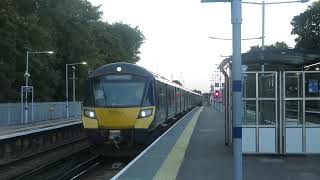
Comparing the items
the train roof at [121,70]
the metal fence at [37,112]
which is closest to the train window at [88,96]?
the train roof at [121,70]

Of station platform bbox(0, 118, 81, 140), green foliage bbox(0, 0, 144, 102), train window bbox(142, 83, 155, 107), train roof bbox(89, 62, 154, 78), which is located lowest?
station platform bbox(0, 118, 81, 140)

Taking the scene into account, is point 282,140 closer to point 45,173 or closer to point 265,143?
point 265,143

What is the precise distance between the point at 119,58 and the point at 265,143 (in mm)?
89617

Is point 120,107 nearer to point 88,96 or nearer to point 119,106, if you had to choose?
point 119,106

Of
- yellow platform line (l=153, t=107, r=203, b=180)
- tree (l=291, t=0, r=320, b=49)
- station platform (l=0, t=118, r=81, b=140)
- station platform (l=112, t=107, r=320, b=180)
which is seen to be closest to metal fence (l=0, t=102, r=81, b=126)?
station platform (l=0, t=118, r=81, b=140)

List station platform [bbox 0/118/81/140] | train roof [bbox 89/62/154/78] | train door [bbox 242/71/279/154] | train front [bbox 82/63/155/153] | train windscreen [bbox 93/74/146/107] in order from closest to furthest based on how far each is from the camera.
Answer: train door [bbox 242/71/279/154]
train front [bbox 82/63/155/153]
train windscreen [bbox 93/74/146/107]
train roof [bbox 89/62/154/78]
station platform [bbox 0/118/81/140]

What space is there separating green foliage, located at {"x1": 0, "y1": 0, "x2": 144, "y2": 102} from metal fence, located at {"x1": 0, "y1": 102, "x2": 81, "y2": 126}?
4070 mm

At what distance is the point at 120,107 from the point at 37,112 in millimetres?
38412

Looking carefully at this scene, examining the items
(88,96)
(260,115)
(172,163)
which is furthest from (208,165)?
(88,96)

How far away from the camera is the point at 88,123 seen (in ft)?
64.8

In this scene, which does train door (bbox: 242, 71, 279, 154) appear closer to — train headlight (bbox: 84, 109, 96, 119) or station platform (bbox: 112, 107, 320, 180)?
station platform (bbox: 112, 107, 320, 180)

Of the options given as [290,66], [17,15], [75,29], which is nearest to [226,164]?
[290,66]

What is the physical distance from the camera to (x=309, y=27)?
84.5 m

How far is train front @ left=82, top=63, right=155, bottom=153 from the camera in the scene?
1949 cm
